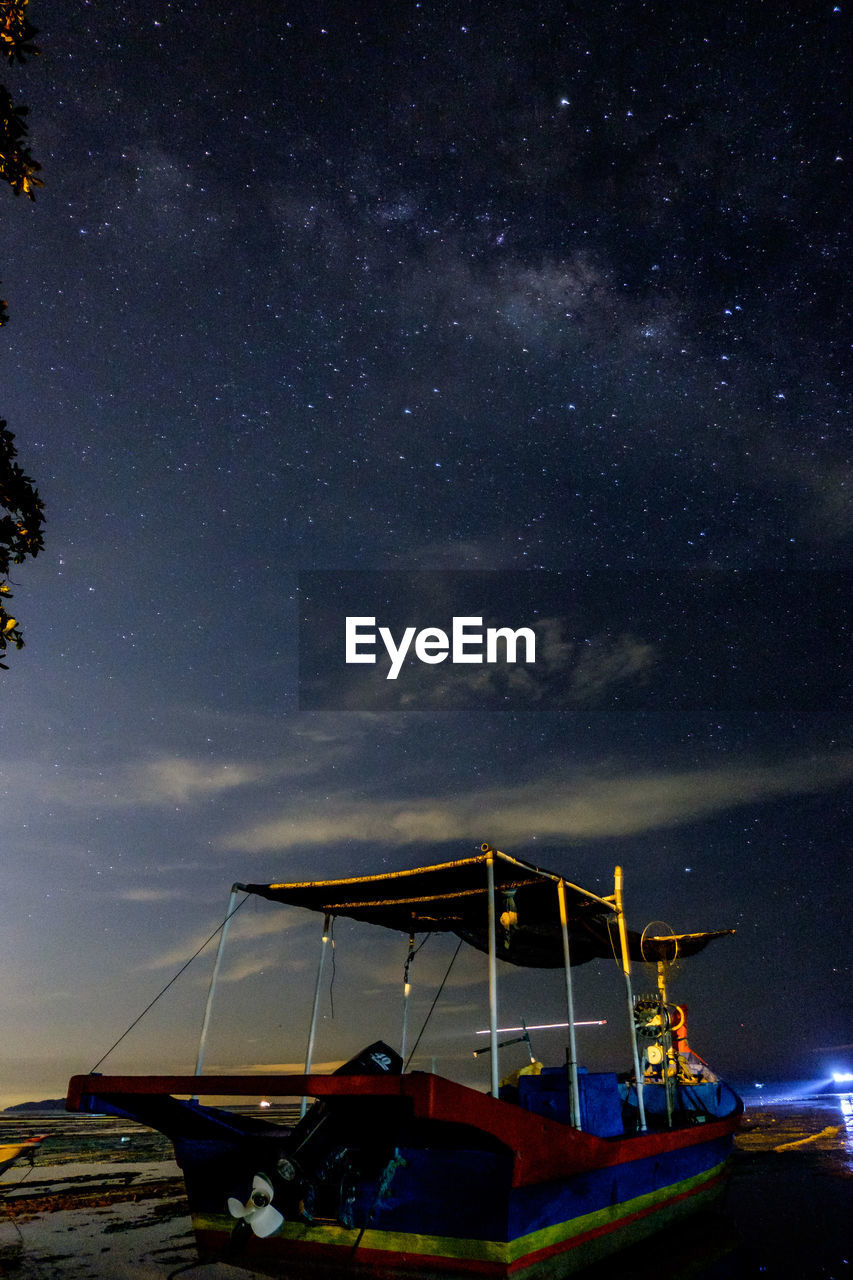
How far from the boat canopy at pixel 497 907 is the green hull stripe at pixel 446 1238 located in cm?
280

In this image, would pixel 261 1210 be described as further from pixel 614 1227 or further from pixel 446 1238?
pixel 614 1227

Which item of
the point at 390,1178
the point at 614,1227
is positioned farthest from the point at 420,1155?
the point at 614,1227

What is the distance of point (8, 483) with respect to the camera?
5.91m

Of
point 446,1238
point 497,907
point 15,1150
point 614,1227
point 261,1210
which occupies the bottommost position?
point 15,1150

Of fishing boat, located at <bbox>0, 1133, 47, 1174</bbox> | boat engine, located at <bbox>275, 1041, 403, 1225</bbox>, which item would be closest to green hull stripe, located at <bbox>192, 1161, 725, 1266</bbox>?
boat engine, located at <bbox>275, 1041, 403, 1225</bbox>

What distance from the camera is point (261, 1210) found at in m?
7.06

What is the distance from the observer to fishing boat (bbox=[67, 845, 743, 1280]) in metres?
6.84

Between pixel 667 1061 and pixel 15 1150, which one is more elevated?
pixel 667 1061

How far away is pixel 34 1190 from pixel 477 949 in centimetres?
1311

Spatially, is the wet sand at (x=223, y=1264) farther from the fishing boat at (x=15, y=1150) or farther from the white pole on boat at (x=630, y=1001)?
the fishing boat at (x=15, y=1150)

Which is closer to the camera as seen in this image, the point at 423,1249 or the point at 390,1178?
the point at 423,1249

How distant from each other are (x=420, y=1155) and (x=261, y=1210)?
5.30 feet

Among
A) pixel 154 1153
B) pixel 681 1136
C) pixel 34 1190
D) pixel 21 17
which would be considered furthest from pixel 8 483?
pixel 154 1153

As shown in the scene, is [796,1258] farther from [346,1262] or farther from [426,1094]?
[426,1094]
